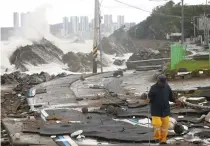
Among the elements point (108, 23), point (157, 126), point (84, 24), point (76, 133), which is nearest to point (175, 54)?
point (76, 133)

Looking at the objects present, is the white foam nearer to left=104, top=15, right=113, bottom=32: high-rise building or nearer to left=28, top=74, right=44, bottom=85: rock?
left=28, top=74, right=44, bottom=85: rock

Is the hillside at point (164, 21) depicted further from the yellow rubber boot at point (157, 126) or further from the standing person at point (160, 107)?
the yellow rubber boot at point (157, 126)

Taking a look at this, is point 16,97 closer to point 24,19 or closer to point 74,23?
point 24,19

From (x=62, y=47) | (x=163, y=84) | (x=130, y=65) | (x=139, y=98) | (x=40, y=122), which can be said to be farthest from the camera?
(x=62, y=47)

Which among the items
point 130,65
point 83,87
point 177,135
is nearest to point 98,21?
point 130,65

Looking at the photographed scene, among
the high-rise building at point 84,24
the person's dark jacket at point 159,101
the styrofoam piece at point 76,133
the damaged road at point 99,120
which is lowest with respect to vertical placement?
the damaged road at point 99,120

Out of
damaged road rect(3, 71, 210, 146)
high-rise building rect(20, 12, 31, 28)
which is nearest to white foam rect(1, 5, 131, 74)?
high-rise building rect(20, 12, 31, 28)

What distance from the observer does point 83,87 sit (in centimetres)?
2242

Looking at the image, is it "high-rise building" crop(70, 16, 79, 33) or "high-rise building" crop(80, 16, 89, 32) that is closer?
"high-rise building" crop(80, 16, 89, 32)

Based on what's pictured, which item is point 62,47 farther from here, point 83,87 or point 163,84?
point 163,84

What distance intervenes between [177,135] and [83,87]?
13191 mm

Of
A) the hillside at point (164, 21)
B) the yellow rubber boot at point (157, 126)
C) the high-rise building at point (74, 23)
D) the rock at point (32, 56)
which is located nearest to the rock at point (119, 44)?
the hillside at point (164, 21)

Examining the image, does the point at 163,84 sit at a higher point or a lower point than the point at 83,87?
higher

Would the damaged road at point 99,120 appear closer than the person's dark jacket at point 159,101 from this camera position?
No
